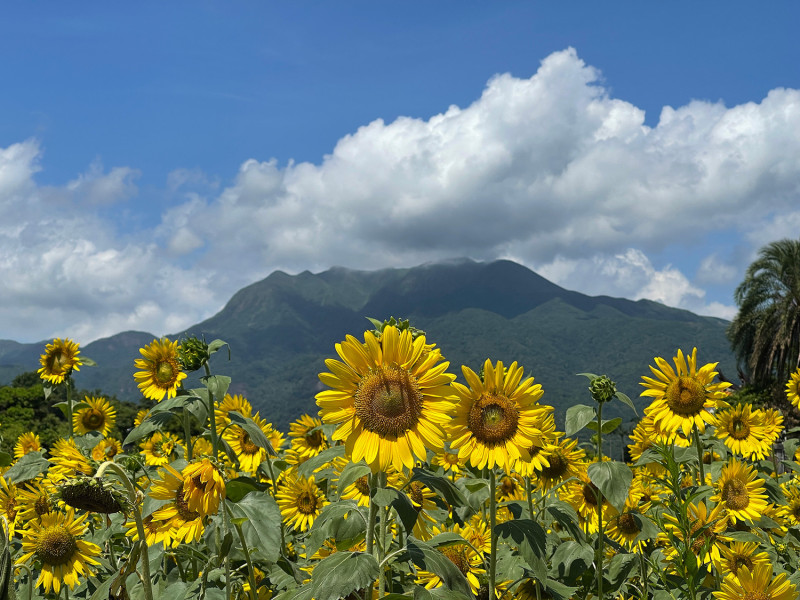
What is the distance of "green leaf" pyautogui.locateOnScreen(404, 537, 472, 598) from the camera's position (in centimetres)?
264

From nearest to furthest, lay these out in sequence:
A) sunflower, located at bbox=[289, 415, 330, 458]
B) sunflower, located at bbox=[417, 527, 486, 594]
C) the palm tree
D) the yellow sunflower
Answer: sunflower, located at bbox=[417, 527, 486, 594] < sunflower, located at bbox=[289, 415, 330, 458] < the yellow sunflower < the palm tree

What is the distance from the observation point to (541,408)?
3514mm

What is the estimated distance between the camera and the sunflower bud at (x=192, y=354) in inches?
151

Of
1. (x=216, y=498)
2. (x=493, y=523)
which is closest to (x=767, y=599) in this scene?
(x=493, y=523)

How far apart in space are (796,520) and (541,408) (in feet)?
14.8

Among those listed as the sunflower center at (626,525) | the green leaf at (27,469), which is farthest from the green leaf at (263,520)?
the sunflower center at (626,525)

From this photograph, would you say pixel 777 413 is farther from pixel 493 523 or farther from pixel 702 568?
pixel 493 523

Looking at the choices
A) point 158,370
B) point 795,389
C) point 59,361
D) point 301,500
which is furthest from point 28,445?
point 795,389

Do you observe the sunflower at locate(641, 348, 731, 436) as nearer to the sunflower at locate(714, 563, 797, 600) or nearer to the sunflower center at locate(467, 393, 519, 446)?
the sunflower center at locate(467, 393, 519, 446)

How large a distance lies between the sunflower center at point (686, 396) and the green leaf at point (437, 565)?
10.3ft

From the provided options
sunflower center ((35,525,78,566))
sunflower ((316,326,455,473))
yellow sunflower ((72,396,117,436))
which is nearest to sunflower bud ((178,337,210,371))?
sunflower ((316,326,455,473))

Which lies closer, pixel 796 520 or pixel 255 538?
pixel 255 538

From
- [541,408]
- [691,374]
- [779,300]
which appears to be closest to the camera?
[541,408]

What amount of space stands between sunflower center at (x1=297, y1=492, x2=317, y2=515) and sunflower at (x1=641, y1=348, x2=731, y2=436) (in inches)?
115
